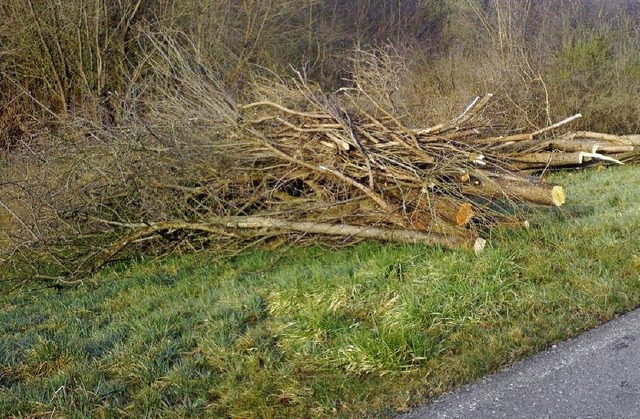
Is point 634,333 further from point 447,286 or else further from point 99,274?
point 99,274

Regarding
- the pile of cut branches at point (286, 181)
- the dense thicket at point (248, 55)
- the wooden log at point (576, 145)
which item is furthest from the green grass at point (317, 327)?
the dense thicket at point (248, 55)

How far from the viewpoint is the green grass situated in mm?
3555

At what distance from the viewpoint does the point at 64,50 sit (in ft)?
46.1

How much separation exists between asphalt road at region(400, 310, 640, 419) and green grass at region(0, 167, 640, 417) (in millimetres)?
129

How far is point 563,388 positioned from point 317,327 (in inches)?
66.6

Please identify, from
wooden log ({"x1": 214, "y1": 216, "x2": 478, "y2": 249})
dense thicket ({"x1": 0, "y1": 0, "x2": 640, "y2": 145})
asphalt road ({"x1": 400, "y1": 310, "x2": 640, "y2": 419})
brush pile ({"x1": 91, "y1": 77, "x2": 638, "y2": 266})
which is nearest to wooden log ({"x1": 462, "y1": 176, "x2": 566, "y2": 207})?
brush pile ({"x1": 91, "y1": 77, "x2": 638, "y2": 266})

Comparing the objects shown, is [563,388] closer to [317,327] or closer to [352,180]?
[317,327]

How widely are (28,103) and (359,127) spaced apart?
34.4ft

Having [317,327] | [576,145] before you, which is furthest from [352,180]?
[576,145]

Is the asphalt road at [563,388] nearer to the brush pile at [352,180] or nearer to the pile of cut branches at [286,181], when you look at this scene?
the brush pile at [352,180]

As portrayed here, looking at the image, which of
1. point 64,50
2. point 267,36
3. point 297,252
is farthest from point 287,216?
point 267,36

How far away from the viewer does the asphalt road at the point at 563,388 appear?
3107 millimetres

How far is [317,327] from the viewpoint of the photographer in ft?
14.0

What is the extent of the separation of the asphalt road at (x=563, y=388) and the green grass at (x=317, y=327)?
129 millimetres
